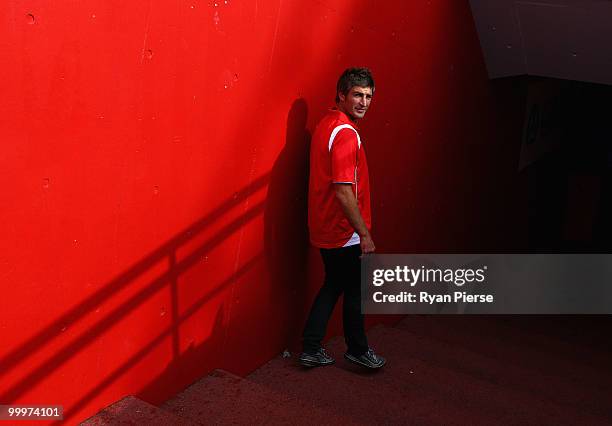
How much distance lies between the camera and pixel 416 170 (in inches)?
150

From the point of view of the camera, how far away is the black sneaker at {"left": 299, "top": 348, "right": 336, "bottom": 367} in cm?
286

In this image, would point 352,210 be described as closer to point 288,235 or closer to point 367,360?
point 288,235

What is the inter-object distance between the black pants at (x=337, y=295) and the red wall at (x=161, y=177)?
154mm

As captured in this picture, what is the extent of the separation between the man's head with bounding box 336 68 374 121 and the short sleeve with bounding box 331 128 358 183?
160 millimetres

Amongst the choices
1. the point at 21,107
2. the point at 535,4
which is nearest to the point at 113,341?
the point at 21,107

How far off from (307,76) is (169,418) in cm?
149

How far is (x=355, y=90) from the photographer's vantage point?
8.91 ft

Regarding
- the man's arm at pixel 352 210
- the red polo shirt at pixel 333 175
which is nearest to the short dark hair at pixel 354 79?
the red polo shirt at pixel 333 175

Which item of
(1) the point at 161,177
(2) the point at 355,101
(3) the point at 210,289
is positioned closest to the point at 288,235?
(3) the point at 210,289

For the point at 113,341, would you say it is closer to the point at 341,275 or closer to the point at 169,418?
the point at 169,418

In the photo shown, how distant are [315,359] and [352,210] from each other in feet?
2.35

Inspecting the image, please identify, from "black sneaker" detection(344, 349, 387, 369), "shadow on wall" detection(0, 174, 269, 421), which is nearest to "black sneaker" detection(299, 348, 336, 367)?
"black sneaker" detection(344, 349, 387, 369)

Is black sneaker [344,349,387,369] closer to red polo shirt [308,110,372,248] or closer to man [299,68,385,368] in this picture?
man [299,68,385,368]

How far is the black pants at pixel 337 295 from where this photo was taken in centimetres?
283
